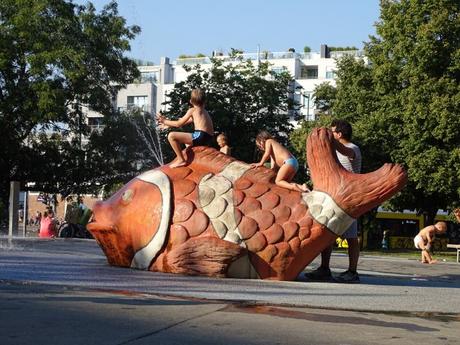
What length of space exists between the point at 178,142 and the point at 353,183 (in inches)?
101

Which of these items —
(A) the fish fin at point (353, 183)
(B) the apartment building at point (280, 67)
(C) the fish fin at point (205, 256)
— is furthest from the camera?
(B) the apartment building at point (280, 67)

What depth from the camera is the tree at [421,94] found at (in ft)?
117

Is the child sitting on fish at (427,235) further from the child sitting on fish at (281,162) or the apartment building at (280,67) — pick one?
the apartment building at (280,67)

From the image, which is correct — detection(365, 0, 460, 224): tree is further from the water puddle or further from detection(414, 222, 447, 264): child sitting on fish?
the water puddle

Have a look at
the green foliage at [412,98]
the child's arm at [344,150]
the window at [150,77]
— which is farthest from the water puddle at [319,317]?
the window at [150,77]

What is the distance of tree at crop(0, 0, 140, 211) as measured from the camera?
32.9 m

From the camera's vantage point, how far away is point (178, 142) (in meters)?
10.4

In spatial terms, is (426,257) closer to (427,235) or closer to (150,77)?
(427,235)

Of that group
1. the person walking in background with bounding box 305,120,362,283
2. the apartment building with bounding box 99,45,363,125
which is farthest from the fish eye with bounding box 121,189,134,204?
the apartment building with bounding box 99,45,363,125

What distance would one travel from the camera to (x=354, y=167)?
10.4m

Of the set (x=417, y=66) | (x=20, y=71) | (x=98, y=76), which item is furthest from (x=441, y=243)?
(x=20, y=71)

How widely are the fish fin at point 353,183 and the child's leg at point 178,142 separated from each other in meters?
1.88

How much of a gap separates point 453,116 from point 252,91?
11224 millimetres

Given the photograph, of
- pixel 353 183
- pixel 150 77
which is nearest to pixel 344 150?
pixel 353 183
